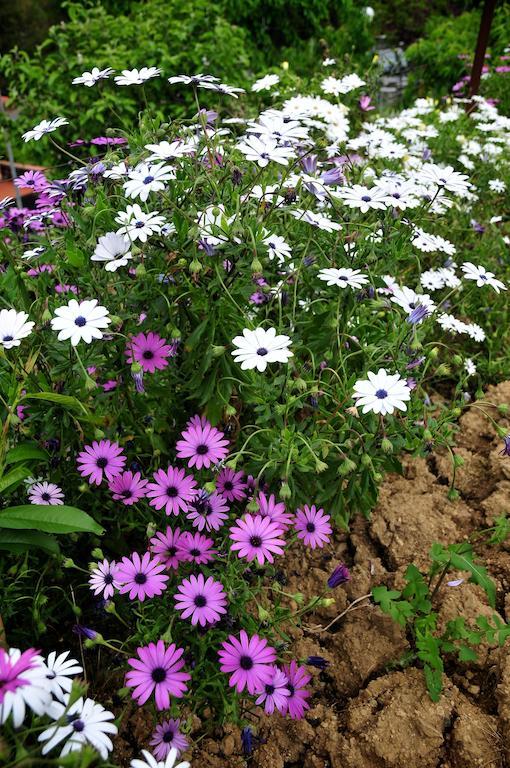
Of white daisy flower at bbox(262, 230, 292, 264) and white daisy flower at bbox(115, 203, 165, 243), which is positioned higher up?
white daisy flower at bbox(115, 203, 165, 243)

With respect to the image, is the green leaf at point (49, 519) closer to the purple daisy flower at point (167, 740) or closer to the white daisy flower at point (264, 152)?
the purple daisy flower at point (167, 740)

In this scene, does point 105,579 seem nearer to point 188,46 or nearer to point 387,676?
point 387,676

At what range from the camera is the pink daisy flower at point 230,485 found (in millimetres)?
1551

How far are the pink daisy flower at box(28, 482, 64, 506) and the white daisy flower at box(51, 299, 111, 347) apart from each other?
399mm

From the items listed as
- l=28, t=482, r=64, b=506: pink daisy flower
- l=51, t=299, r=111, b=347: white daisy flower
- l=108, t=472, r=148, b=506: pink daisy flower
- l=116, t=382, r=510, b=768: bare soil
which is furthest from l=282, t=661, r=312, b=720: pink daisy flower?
l=51, t=299, r=111, b=347: white daisy flower

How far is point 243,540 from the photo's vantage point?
4.54ft

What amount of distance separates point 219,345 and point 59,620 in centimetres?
85

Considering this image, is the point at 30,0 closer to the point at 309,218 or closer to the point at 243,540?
the point at 309,218

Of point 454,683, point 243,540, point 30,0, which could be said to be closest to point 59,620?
point 243,540

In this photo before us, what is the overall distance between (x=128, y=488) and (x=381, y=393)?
63 cm

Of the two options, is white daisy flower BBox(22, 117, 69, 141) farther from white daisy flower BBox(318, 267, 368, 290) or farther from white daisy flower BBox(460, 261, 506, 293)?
white daisy flower BBox(460, 261, 506, 293)

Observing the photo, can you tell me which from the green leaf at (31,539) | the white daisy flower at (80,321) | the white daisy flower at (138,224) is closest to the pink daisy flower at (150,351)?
the white daisy flower at (80,321)

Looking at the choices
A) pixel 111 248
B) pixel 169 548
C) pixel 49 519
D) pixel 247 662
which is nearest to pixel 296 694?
pixel 247 662

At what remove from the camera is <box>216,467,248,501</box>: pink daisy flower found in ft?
5.09
